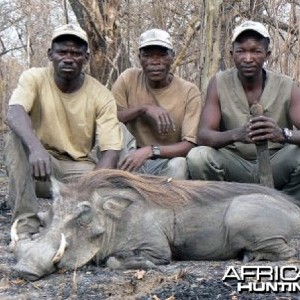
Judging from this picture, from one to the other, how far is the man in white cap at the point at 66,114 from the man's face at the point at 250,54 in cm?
101

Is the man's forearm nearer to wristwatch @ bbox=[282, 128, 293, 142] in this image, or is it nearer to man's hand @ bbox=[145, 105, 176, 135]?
man's hand @ bbox=[145, 105, 176, 135]

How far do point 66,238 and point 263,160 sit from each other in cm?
178

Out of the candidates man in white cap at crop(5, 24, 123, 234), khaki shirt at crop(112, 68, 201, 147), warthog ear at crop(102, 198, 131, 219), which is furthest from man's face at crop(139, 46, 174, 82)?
warthog ear at crop(102, 198, 131, 219)

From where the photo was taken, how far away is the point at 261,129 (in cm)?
517

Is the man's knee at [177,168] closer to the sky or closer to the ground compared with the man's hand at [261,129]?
closer to the ground

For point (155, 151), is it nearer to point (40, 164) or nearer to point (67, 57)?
point (67, 57)

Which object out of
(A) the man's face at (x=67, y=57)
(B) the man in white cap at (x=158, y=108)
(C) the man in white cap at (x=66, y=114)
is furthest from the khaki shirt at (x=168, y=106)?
(A) the man's face at (x=67, y=57)

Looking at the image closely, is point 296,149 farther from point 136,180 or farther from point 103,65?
Answer: point 103,65

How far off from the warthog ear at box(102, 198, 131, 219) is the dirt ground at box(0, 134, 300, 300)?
→ 329 millimetres

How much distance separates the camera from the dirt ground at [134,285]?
3657 millimetres

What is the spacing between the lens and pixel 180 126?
19.5 ft

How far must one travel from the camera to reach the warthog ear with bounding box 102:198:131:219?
4422mm

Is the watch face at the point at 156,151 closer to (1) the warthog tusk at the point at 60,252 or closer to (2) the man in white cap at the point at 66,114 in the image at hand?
(2) the man in white cap at the point at 66,114

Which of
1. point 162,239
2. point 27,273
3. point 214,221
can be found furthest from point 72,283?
point 214,221
